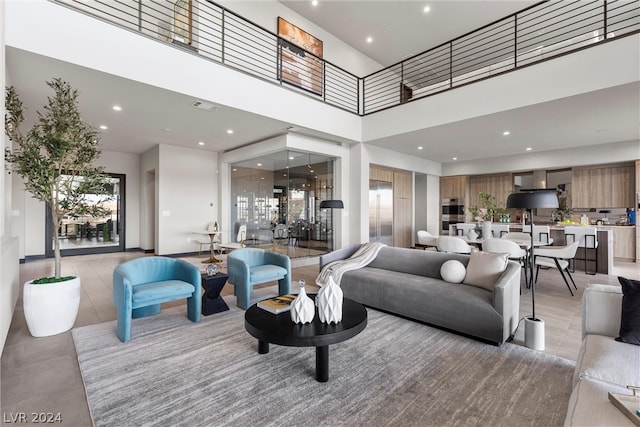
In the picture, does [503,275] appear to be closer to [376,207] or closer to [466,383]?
[466,383]

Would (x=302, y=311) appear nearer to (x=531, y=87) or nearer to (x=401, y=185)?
(x=531, y=87)

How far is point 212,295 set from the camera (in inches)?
151

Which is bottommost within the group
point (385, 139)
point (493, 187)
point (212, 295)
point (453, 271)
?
point (212, 295)

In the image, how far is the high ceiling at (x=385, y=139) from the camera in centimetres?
425

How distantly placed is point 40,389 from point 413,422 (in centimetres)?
274

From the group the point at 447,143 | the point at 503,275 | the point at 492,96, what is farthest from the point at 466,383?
the point at 447,143

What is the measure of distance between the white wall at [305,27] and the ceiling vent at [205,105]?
8.72 feet

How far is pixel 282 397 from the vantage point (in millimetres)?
2131

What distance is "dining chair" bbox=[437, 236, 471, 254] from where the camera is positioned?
5.35 m

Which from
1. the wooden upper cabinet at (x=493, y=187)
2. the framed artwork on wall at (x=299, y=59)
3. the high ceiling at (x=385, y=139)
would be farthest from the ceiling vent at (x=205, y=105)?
the wooden upper cabinet at (x=493, y=187)

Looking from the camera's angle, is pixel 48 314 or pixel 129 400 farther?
pixel 48 314

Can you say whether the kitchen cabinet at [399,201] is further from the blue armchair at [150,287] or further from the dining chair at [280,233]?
the blue armchair at [150,287]

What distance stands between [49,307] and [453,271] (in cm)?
454

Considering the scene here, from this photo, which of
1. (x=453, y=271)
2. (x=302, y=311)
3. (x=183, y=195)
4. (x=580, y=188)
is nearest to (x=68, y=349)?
(x=302, y=311)
